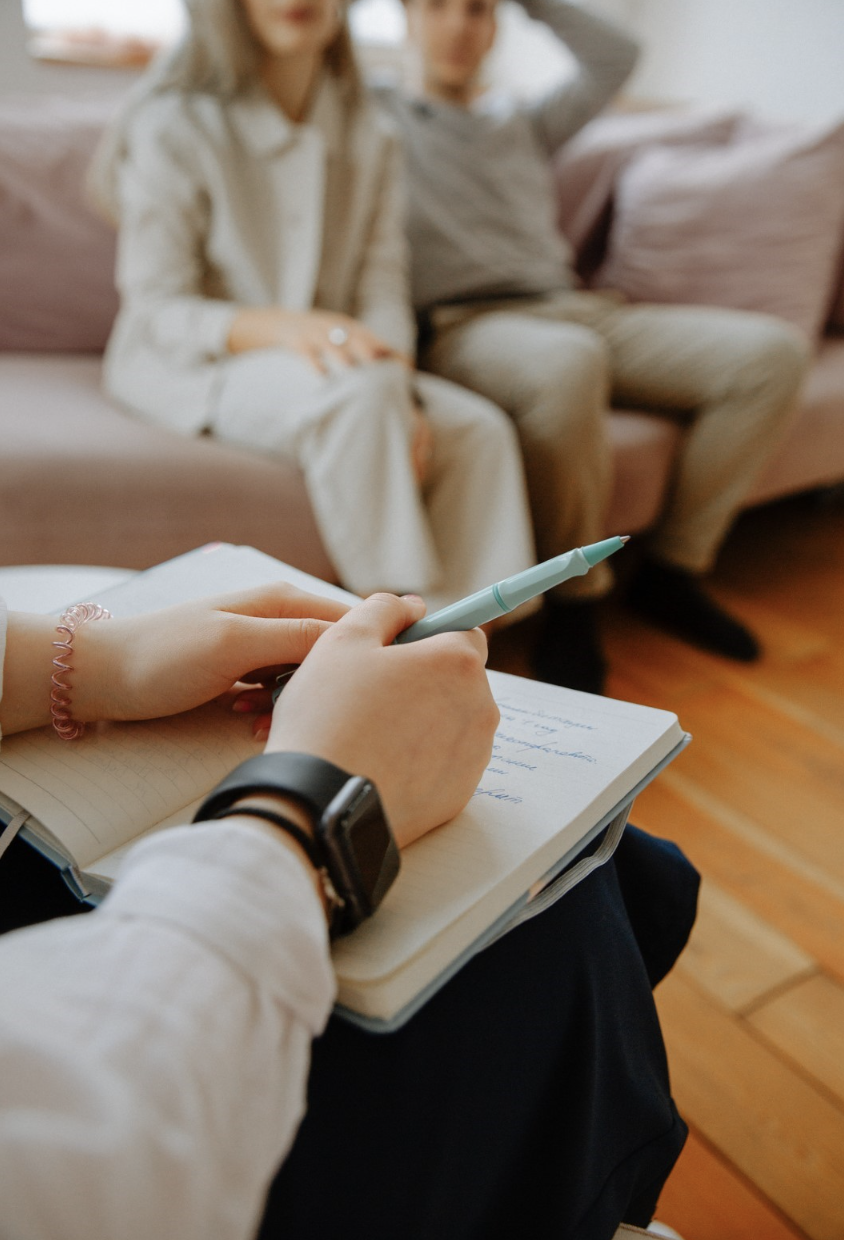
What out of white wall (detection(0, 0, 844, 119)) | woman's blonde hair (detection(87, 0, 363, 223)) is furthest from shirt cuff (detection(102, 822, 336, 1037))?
white wall (detection(0, 0, 844, 119))

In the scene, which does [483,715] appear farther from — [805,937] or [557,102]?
[557,102]

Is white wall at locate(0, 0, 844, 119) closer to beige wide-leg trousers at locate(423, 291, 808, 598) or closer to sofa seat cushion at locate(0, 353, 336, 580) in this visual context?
beige wide-leg trousers at locate(423, 291, 808, 598)

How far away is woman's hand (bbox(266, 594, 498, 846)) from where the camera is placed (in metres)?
0.35

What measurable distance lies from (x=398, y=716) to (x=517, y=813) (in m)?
0.08

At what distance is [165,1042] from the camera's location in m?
0.24

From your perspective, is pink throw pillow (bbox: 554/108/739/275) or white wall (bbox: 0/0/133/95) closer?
white wall (bbox: 0/0/133/95)

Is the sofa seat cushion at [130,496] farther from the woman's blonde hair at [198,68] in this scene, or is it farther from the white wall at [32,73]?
the white wall at [32,73]

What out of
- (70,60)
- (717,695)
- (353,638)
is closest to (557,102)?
(70,60)

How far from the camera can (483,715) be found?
388mm

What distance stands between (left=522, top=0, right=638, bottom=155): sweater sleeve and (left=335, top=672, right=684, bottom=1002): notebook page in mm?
1717

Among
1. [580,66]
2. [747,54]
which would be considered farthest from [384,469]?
[747,54]

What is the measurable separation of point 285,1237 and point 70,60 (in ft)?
7.50

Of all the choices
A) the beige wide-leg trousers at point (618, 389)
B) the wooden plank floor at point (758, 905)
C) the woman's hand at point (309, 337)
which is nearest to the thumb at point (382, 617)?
the wooden plank floor at point (758, 905)

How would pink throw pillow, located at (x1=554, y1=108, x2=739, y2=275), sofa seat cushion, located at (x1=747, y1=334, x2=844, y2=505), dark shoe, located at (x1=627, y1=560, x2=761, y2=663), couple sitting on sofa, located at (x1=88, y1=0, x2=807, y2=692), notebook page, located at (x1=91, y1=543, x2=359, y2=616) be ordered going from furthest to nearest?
pink throw pillow, located at (x1=554, y1=108, x2=739, y2=275) → sofa seat cushion, located at (x1=747, y1=334, x2=844, y2=505) → dark shoe, located at (x1=627, y1=560, x2=761, y2=663) → couple sitting on sofa, located at (x1=88, y1=0, x2=807, y2=692) → notebook page, located at (x1=91, y1=543, x2=359, y2=616)
